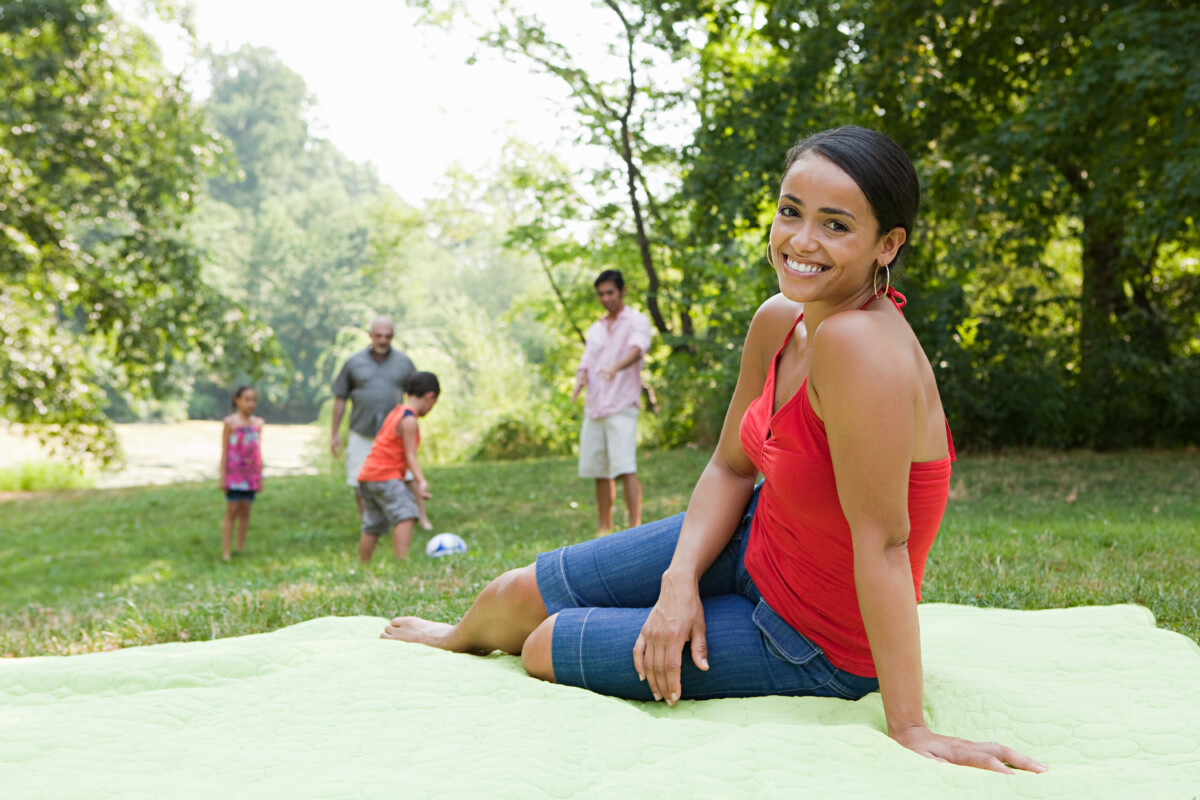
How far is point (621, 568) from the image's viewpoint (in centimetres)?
238

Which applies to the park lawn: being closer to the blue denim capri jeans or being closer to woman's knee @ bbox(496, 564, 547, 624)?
woman's knee @ bbox(496, 564, 547, 624)

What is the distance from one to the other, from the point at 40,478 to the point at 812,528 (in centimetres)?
1758

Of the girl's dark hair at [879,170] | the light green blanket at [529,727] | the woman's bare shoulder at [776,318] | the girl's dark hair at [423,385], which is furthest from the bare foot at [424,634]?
the girl's dark hair at [423,385]

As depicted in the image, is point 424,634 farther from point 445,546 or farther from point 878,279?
point 445,546

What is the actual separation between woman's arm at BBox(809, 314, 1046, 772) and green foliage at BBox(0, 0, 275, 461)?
11294 millimetres

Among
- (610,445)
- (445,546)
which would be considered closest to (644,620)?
(445,546)

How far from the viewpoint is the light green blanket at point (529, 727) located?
168 centimetres

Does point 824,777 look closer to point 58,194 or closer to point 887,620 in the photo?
point 887,620

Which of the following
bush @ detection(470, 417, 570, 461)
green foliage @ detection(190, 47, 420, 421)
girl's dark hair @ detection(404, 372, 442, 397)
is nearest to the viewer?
girl's dark hair @ detection(404, 372, 442, 397)

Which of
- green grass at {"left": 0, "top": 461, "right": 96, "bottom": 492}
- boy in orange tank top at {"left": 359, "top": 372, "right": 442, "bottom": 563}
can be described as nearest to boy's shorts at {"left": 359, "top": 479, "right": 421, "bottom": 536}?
boy in orange tank top at {"left": 359, "top": 372, "right": 442, "bottom": 563}

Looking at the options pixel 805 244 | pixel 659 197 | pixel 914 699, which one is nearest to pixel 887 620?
pixel 914 699

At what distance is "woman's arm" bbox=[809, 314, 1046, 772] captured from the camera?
1725 mm

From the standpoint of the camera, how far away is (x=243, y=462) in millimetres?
8672

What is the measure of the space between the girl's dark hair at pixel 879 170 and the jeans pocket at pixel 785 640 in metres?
0.87
